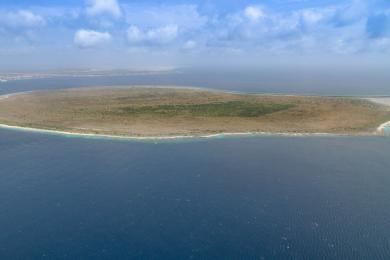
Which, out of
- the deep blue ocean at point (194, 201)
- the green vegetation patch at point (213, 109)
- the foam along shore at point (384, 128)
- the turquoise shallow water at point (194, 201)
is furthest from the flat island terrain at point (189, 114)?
the turquoise shallow water at point (194, 201)

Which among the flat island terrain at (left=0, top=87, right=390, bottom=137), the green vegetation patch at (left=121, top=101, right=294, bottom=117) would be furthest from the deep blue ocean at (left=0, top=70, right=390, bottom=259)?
the green vegetation patch at (left=121, top=101, right=294, bottom=117)

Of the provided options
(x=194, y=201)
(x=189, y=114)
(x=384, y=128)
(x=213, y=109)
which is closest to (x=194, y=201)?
(x=194, y=201)

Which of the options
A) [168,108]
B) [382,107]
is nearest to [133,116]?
[168,108]

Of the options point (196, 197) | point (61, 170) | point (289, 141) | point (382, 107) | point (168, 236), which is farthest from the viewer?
point (382, 107)

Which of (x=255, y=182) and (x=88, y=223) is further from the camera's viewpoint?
(x=255, y=182)

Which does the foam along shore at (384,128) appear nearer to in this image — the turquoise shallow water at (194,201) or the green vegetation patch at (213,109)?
the turquoise shallow water at (194,201)

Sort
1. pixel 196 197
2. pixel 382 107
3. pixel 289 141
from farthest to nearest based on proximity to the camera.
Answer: pixel 382 107 → pixel 289 141 → pixel 196 197

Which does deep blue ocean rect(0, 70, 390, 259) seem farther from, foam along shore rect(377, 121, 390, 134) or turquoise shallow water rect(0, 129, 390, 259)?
foam along shore rect(377, 121, 390, 134)

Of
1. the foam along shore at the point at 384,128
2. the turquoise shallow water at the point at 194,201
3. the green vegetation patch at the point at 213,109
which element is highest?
the foam along shore at the point at 384,128

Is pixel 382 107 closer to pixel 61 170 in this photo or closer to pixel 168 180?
pixel 168 180
